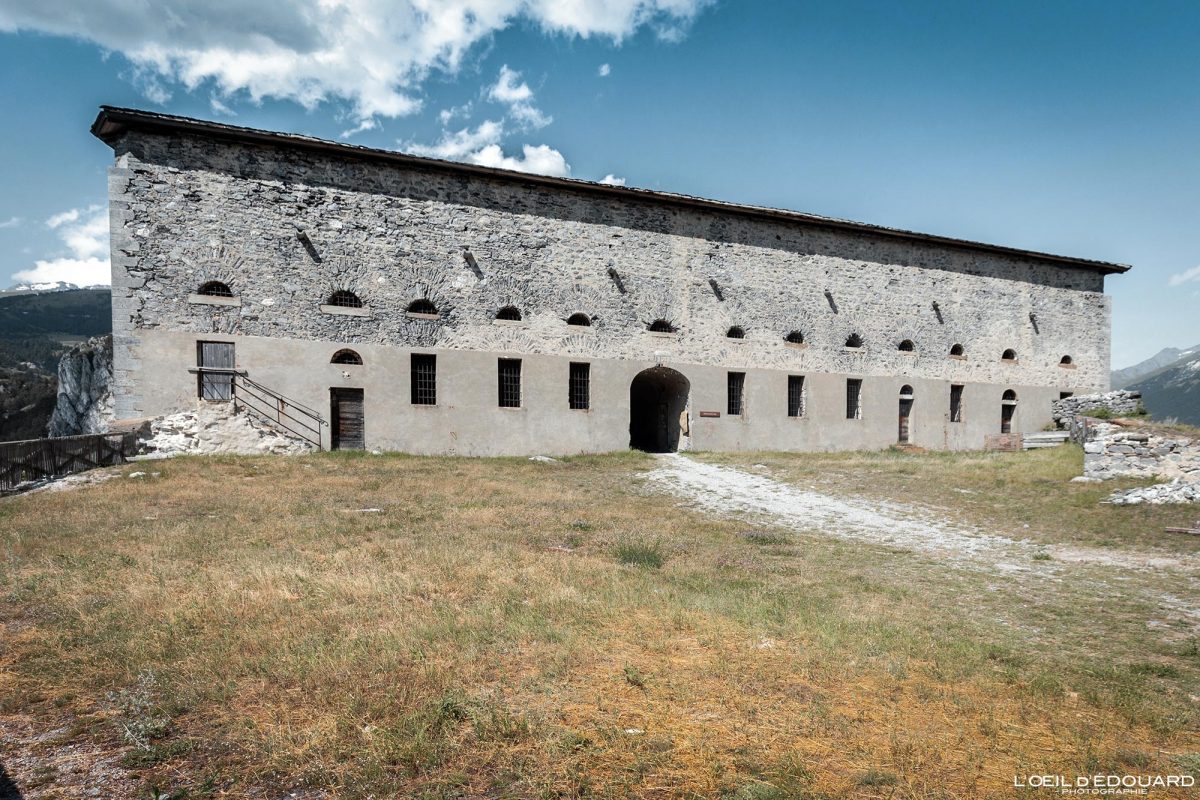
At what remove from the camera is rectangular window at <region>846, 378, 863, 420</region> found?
1007 inches

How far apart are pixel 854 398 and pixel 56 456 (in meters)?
25.9

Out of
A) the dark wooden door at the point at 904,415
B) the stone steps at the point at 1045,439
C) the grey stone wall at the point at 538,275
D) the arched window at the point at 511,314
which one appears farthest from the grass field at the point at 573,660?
the dark wooden door at the point at 904,415

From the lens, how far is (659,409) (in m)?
25.1

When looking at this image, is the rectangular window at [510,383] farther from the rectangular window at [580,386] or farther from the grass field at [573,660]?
the grass field at [573,660]

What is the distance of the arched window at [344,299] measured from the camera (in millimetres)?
18734

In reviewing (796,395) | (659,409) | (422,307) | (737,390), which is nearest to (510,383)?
(422,307)

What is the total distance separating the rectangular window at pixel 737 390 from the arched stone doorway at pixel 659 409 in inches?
80.1

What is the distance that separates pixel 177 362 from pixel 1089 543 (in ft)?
69.9

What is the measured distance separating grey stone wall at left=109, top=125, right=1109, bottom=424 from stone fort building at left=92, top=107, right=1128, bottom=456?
0.07m

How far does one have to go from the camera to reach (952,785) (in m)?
3.30

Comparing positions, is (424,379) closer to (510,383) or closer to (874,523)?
Answer: (510,383)

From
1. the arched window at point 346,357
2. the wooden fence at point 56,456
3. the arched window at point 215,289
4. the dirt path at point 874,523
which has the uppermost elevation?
the arched window at point 215,289

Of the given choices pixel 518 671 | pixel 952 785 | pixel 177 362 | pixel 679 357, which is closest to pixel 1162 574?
pixel 952 785

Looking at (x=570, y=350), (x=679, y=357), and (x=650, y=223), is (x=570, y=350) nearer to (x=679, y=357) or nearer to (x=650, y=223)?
(x=679, y=357)
